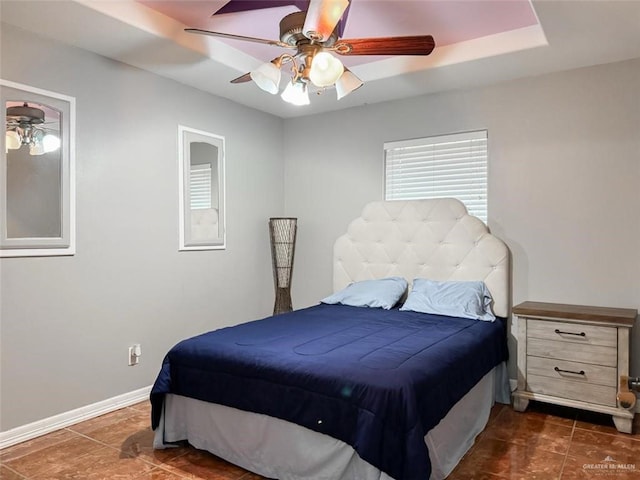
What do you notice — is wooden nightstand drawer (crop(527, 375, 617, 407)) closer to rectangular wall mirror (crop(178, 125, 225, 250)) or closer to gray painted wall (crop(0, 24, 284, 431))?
gray painted wall (crop(0, 24, 284, 431))

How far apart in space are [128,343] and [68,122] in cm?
162

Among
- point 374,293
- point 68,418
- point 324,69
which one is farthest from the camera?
point 374,293

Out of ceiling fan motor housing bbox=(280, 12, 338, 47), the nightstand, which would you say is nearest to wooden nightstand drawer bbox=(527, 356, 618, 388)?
the nightstand

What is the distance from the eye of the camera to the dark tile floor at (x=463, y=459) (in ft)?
7.88

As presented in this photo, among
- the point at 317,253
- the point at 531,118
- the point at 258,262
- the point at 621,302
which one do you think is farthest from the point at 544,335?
the point at 258,262

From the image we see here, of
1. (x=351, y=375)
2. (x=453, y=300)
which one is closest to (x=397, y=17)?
(x=453, y=300)

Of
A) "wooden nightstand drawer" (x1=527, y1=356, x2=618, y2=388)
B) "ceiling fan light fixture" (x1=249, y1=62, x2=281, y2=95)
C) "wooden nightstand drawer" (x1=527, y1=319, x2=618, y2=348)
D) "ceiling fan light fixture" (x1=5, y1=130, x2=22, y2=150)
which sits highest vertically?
"ceiling fan light fixture" (x1=249, y1=62, x2=281, y2=95)

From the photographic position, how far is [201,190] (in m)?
4.00

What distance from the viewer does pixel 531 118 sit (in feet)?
11.8

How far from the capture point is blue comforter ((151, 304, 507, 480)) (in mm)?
1941

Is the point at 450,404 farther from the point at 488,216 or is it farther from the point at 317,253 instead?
the point at 317,253

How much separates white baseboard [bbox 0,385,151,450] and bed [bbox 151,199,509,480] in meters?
0.79

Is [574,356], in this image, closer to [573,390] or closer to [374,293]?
[573,390]

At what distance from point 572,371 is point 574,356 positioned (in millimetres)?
103
